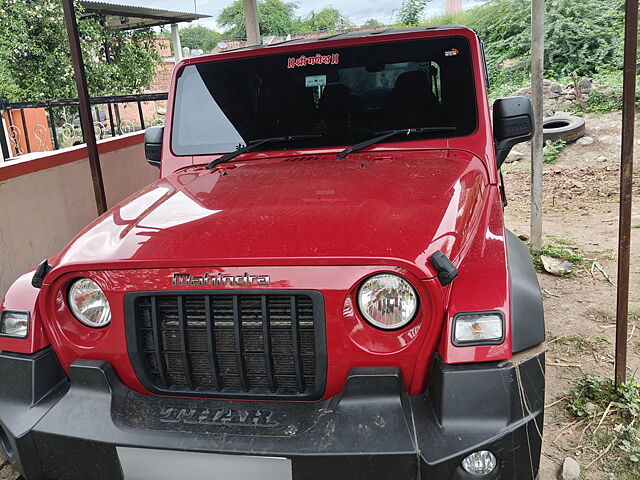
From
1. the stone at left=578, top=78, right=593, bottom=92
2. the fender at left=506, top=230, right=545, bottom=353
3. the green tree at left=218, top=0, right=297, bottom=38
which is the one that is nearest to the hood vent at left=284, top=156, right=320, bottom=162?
the fender at left=506, top=230, right=545, bottom=353

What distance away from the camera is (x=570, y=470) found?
99.1 inches

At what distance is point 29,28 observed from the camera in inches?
409

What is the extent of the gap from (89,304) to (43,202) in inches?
134

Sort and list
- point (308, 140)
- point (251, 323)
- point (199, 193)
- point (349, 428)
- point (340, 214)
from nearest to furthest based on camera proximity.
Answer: point (349, 428) < point (251, 323) < point (340, 214) < point (199, 193) < point (308, 140)

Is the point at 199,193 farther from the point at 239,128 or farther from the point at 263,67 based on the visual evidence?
the point at 263,67

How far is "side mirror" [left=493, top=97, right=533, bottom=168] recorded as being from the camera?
298 cm

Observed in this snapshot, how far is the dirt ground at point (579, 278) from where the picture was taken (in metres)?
2.93

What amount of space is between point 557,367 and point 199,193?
235 cm

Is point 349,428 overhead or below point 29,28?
below

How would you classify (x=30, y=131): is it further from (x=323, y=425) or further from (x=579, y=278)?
(x=323, y=425)

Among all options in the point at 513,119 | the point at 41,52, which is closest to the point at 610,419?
the point at 513,119

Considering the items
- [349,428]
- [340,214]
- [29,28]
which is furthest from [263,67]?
[29,28]

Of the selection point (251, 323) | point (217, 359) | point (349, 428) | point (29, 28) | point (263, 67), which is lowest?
point (349, 428)

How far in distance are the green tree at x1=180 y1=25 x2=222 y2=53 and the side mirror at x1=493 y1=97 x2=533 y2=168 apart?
51.3 meters
